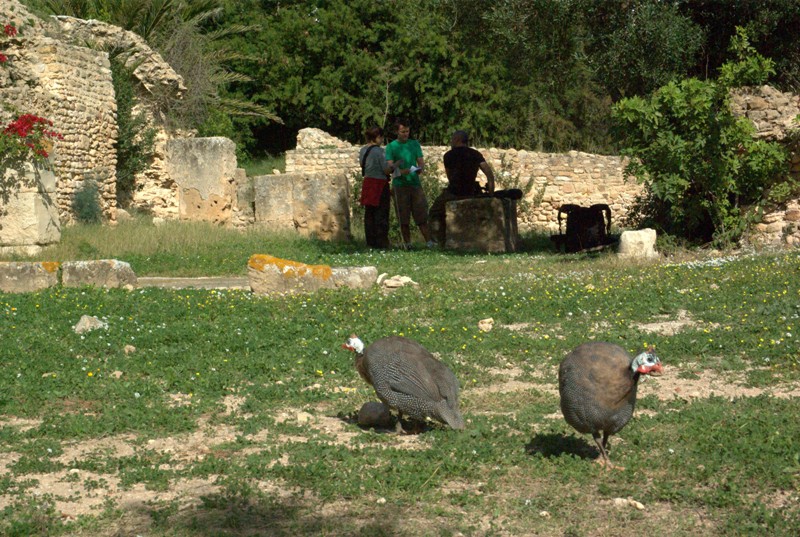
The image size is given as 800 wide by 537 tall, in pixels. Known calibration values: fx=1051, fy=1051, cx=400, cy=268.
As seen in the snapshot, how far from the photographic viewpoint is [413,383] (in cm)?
624

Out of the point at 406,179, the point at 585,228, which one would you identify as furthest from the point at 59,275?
the point at 585,228

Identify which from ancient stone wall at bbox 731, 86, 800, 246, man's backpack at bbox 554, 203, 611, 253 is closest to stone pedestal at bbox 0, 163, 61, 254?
man's backpack at bbox 554, 203, 611, 253

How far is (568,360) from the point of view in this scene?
19.1 ft

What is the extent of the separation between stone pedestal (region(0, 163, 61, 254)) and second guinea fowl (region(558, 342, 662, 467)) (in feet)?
37.9

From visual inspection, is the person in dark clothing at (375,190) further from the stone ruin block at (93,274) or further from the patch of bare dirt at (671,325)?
the patch of bare dirt at (671,325)

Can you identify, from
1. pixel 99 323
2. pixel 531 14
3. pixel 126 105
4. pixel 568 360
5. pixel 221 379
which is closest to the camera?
pixel 568 360

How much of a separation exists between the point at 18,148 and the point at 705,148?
32.4 ft

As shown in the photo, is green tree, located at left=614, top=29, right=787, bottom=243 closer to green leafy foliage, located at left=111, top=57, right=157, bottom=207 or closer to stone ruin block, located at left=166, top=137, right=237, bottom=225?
stone ruin block, located at left=166, top=137, right=237, bottom=225

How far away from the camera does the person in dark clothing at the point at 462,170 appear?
55.6ft

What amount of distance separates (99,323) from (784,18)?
1256 centimetres

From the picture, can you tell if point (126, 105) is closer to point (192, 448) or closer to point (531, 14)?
point (531, 14)

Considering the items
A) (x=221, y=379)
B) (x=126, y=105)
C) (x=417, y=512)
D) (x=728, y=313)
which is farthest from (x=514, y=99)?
(x=417, y=512)

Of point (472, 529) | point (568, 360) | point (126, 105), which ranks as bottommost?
point (472, 529)

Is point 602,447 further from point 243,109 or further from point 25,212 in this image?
point 243,109
